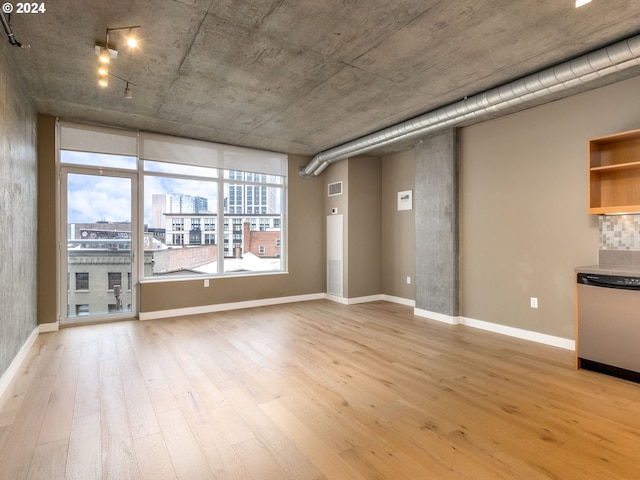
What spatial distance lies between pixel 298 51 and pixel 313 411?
9.83ft

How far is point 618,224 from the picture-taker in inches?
135

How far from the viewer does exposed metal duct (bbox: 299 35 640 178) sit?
274 centimetres

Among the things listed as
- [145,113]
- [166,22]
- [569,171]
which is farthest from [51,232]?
[569,171]

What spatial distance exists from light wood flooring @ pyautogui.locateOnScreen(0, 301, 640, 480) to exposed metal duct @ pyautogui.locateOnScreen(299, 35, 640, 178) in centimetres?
273

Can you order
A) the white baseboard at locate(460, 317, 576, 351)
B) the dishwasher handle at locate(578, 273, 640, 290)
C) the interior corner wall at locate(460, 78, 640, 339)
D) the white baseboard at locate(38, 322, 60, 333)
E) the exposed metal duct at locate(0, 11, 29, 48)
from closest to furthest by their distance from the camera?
the exposed metal duct at locate(0, 11, 29, 48), the dishwasher handle at locate(578, 273, 640, 290), the interior corner wall at locate(460, 78, 640, 339), the white baseboard at locate(460, 317, 576, 351), the white baseboard at locate(38, 322, 60, 333)

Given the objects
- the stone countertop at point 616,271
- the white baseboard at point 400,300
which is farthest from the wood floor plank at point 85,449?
the white baseboard at point 400,300

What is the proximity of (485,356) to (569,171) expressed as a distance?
7.62ft

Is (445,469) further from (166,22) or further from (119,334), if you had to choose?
(119,334)

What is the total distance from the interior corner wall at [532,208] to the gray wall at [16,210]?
5.27 m

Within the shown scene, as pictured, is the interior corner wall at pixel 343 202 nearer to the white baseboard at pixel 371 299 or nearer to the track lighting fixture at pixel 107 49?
the white baseboard at pixel 371 299

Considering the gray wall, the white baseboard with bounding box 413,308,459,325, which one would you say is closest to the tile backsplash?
the white baseboard with bounding box 413,308,459,325

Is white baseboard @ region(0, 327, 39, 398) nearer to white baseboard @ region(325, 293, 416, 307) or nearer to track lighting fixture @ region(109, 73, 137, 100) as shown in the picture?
track lighting fixture @ region(109, 73, 137, 100)

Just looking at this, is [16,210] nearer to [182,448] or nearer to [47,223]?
[47,223]

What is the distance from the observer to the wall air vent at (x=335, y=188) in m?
6.61
